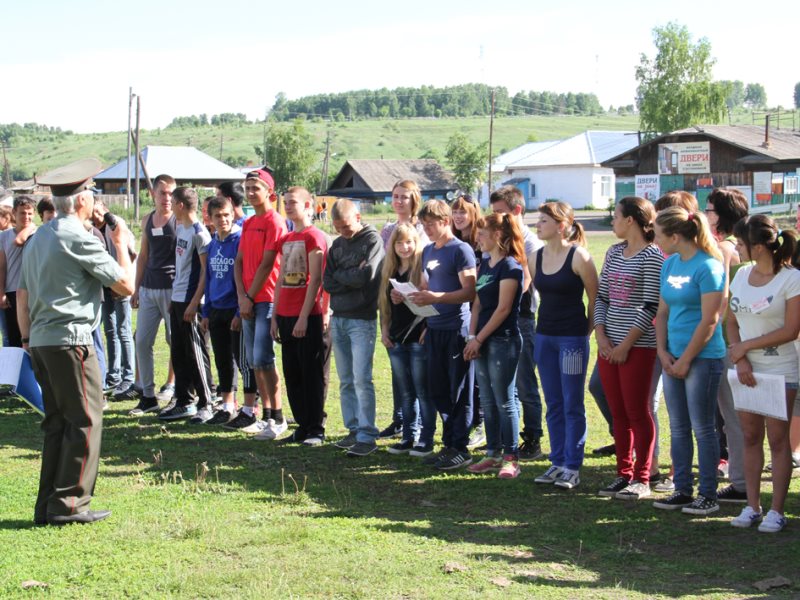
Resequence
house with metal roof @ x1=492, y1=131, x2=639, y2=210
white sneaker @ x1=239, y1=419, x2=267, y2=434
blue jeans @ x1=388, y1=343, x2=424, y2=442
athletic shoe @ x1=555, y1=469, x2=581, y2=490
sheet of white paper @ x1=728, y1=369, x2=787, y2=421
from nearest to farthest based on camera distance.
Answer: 1. sheet of white paper @ x1=728, y1=369, x2=787, y2=421
2. athletic shoe @ x1=555, y1=469, x2=581, y2=490
3. blue jeans @ x1=388, y1=343, x2=424, y2=442
4. white sneaker @ x1=239, y1=419, x2=267, y2=434
5. house with metal roof @ x1=492, y1=131, x2=639, y2=210

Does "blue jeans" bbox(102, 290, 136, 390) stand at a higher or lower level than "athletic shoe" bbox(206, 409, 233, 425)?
higher

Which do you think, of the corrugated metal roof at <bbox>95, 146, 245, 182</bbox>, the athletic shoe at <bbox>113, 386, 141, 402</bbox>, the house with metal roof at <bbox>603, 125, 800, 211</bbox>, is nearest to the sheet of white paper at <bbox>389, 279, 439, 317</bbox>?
the athletic shoe at <bbox>113, 386, 141, 402</bbox>

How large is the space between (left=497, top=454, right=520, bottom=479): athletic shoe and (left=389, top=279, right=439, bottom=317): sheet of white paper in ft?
4.32

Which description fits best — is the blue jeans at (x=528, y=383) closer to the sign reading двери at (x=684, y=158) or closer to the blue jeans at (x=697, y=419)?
the blue jeans at (x=697, y=419)

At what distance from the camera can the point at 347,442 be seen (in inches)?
325

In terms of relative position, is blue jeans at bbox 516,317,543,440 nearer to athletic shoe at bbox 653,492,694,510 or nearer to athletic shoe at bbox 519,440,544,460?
athletic shoe at bbox 519,440,544,460

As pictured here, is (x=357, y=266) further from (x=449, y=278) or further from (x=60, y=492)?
(x=60, y=492)

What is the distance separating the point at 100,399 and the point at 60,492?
25.6 inches

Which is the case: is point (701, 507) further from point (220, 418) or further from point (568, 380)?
point (220, 418)

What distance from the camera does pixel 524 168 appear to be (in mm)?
92500

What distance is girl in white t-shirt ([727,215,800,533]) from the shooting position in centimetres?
575

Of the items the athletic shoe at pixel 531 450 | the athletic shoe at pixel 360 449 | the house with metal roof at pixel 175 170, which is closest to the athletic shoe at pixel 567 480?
the athletic shoe at pixel 531 450

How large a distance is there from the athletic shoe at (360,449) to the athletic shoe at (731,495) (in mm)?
2897

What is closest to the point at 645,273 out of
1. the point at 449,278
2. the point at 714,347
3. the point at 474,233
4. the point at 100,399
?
the point at 714,347
